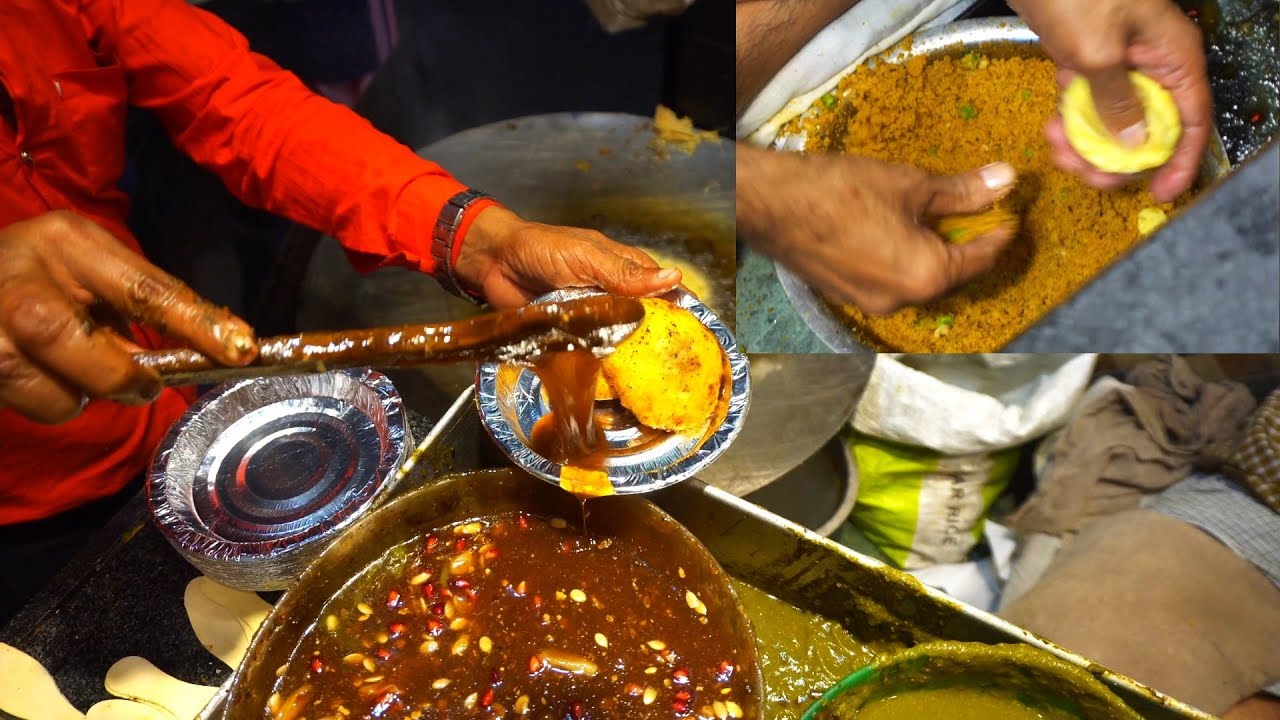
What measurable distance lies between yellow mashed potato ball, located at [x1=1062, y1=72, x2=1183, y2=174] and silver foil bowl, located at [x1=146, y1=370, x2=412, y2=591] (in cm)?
168

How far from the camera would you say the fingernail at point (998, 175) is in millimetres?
1869

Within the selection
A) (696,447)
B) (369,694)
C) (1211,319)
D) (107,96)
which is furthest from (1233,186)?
(107,96)

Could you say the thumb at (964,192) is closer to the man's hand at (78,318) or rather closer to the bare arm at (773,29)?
the bare arm at (773,29)

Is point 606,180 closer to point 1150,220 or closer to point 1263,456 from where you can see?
point 1150,220

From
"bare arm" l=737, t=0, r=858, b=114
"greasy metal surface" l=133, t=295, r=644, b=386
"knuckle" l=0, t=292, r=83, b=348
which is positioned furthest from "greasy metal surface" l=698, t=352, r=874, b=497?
"knuckle" l=0, t=292, r=83, b=348

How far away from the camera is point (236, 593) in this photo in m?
1.71

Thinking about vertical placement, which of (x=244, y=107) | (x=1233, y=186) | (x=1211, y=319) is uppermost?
(x=1233, y=186)

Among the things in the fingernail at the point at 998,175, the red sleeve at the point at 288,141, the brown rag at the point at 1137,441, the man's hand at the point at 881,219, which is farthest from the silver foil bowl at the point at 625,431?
the brown rag at the point at 1137,441

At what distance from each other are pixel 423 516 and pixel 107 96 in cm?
143

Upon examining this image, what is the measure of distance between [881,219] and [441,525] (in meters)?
1.24

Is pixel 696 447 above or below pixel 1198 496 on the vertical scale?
above

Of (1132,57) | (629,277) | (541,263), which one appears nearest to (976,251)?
(1132,57)

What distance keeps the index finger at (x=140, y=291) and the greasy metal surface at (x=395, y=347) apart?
39 mm

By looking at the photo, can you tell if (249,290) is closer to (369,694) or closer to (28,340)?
(28,340)
